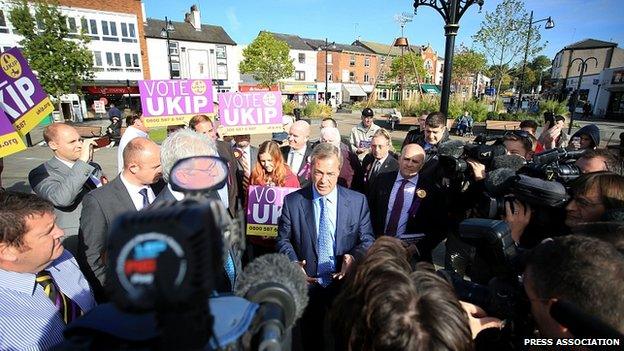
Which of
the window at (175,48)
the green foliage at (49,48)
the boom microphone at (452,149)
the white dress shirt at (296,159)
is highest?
the window at (175,48)

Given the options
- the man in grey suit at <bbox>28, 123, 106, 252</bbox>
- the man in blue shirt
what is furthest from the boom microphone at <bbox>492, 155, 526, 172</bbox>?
the man in grey suit at <bbox>28, 123, 106, 252</bbox>

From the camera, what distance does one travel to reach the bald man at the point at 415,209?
3.17 meters

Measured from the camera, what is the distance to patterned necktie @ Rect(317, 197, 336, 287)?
258 cm

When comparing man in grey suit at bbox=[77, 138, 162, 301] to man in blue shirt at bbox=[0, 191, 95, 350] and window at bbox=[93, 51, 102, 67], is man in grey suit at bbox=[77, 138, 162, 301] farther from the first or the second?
window at bbox=[93, 51, 102, 67]

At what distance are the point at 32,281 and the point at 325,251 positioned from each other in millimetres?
1824

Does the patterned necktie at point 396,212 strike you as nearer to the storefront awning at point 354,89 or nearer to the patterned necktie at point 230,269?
the patterned necktie at point 230,269

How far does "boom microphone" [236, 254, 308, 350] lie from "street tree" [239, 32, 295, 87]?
40169 mm

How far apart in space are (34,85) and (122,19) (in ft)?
118

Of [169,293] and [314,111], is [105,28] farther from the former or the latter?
[169,293]

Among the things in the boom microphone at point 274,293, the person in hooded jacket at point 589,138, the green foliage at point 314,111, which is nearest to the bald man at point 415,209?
the boom microphone at point 274,293

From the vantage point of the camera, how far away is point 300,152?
15.1 ft

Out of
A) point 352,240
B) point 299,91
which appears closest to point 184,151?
point 352,240

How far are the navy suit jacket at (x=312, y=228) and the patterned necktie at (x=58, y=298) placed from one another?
4.53 feet

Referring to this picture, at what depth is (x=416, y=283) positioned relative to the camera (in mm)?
1160
